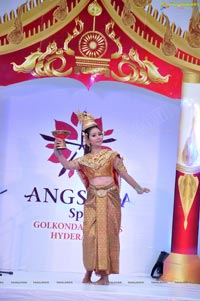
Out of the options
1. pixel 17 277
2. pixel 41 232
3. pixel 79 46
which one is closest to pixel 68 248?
pixel 41 232

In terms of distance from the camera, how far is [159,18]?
696 centimetres

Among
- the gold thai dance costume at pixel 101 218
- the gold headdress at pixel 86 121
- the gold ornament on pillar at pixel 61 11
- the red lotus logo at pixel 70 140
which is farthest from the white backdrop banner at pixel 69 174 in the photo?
the gold thai dance costume at pixel 101 218

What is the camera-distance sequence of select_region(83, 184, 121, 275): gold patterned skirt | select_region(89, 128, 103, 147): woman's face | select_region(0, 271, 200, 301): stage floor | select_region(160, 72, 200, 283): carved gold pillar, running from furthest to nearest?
select_region(160, 72, 200, 283): carved gold pillar
select_region(89, 128, 103, 147): woman's face
select_region(83, 184, 121, 275): gold patterned skirt
select_region(0, 271, 200, 301): stage floor

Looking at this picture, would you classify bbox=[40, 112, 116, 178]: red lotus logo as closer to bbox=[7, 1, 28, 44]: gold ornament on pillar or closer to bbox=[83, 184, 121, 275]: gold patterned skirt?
bbox=[7, 1, 28, 44]: gold ornament on pillar

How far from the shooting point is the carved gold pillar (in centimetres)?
686

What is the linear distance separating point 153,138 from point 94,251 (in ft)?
5.73

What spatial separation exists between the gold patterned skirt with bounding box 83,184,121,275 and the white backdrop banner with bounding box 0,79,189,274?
1.27 meters

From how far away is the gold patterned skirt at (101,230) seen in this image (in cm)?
554

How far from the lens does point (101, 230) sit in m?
5.56

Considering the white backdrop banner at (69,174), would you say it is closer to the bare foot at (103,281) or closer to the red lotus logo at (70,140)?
the red lotus logo at (70,140)

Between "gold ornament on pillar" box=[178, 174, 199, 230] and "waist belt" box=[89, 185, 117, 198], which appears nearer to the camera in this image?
"waist belt" box=[89, 185, 117, 198]

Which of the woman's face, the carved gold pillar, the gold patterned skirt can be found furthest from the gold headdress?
the carved gold pillar

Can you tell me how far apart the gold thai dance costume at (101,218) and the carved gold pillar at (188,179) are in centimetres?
131

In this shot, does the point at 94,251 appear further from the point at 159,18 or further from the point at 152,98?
the point at 159,18
